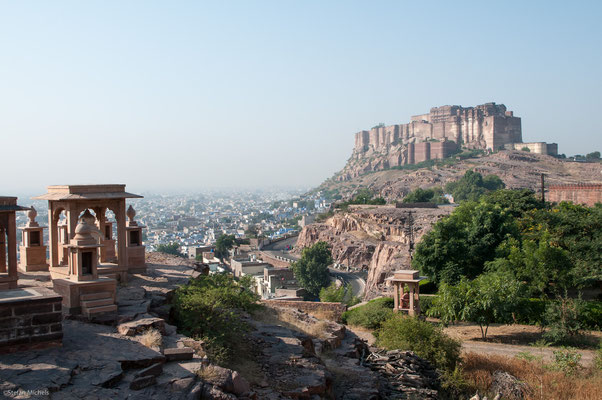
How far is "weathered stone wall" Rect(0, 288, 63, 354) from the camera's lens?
20.4 ft

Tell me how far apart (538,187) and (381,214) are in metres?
26.7

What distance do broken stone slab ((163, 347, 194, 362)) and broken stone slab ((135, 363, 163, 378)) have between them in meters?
0.30

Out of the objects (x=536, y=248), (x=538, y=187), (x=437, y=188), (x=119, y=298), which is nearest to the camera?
(x=119, y=298)

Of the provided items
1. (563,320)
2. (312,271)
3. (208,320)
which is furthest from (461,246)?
(312,271)

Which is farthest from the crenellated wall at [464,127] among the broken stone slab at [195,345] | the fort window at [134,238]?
the broken stone slab at [195,345]

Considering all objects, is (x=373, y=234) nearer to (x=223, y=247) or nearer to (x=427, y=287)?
(x=223, y=247)

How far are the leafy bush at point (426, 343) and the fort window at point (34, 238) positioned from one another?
8.49 metres

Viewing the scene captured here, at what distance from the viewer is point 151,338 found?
7.09m

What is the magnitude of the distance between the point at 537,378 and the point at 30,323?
8776 mm

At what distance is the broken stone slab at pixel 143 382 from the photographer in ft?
19.4

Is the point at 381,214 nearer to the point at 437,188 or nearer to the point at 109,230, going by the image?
the point at 437,188

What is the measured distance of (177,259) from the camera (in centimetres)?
1543

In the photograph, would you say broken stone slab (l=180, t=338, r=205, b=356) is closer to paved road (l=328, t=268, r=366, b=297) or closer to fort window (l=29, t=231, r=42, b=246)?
fort window (l=29, t=231, r=42, b=246)

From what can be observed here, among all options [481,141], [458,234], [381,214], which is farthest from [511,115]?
[458,234]
